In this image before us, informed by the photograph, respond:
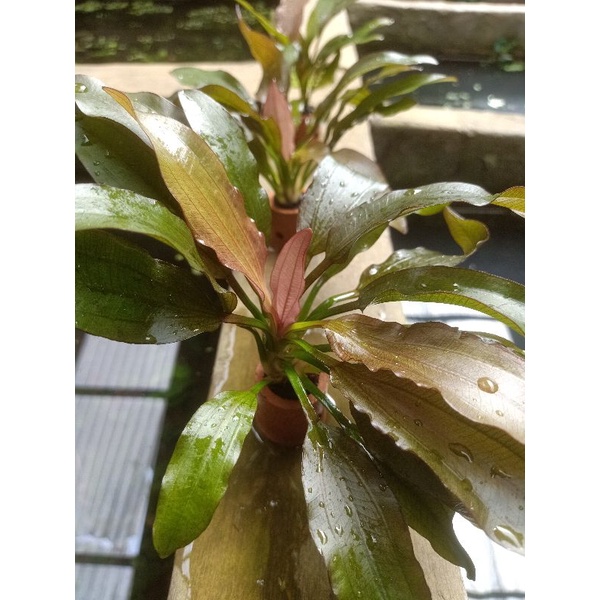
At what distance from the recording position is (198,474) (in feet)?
1.66

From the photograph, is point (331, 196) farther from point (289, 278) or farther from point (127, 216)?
point (127, 216)

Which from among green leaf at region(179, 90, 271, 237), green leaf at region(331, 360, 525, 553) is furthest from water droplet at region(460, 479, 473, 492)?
green leaf at region(179, 90, 271, 237)

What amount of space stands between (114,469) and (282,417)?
0.48m

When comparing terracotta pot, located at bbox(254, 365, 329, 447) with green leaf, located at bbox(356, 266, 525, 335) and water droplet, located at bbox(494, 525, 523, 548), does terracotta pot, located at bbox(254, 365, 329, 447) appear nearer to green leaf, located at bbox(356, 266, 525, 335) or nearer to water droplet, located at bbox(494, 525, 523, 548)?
green leaf, located at bbox(356, 266, 525, 335)

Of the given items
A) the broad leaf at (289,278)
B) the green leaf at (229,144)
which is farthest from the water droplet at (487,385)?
the green leaf at (229,144)

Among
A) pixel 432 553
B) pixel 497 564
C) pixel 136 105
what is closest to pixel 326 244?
pixel 136 105

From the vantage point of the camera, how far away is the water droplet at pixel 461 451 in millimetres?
464

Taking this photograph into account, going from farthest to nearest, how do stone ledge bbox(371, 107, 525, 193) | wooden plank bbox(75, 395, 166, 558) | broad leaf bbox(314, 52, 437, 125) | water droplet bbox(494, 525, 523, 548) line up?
stone ledge bbox(371, 107, 525, 193) → broad leaf bbox(314, 52, 437, 125) → wooden plank bbox(75, 395, 166, 558) → water droplet bbox(494, 525, 523, 548)

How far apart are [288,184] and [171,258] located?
0.42 metres

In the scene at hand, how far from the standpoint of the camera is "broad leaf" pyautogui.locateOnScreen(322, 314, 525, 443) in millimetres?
448

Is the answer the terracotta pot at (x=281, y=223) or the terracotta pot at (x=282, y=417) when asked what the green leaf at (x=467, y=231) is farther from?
the terracotta pot at (x=281, y=223)

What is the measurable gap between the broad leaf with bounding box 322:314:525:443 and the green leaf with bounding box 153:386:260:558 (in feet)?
0.47

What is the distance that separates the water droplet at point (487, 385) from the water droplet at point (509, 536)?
4.5 inches
